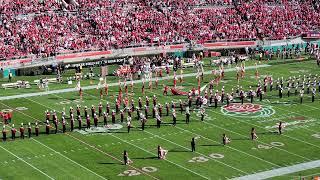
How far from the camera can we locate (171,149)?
115 feet

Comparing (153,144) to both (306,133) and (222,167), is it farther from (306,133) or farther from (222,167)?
(306,133)

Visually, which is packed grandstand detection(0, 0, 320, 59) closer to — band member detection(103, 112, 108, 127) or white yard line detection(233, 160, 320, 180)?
band member detection(103, 112, 108, 127)

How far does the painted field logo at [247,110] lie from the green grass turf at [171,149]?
20.0 inches

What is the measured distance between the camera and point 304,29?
7231 cm

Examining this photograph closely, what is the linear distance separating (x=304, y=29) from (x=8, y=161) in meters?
45.8

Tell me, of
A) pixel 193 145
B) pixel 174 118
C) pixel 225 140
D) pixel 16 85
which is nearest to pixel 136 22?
pixel 16 85

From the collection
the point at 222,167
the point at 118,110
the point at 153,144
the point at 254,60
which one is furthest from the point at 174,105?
the point at 254,60

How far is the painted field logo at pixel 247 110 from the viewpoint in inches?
1641

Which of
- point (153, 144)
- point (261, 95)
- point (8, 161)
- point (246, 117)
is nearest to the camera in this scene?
point (8, 161)

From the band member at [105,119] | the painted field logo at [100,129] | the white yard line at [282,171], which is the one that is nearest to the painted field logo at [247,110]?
the painted field logo at [100,129]

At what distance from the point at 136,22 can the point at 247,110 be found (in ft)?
80.9

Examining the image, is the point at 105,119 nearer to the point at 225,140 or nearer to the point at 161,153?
the point at 161,153

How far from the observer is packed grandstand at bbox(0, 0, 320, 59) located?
2299 inches

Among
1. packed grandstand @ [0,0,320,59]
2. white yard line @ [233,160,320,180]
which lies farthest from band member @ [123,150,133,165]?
packed grandstand @ [0,0,320,59]
